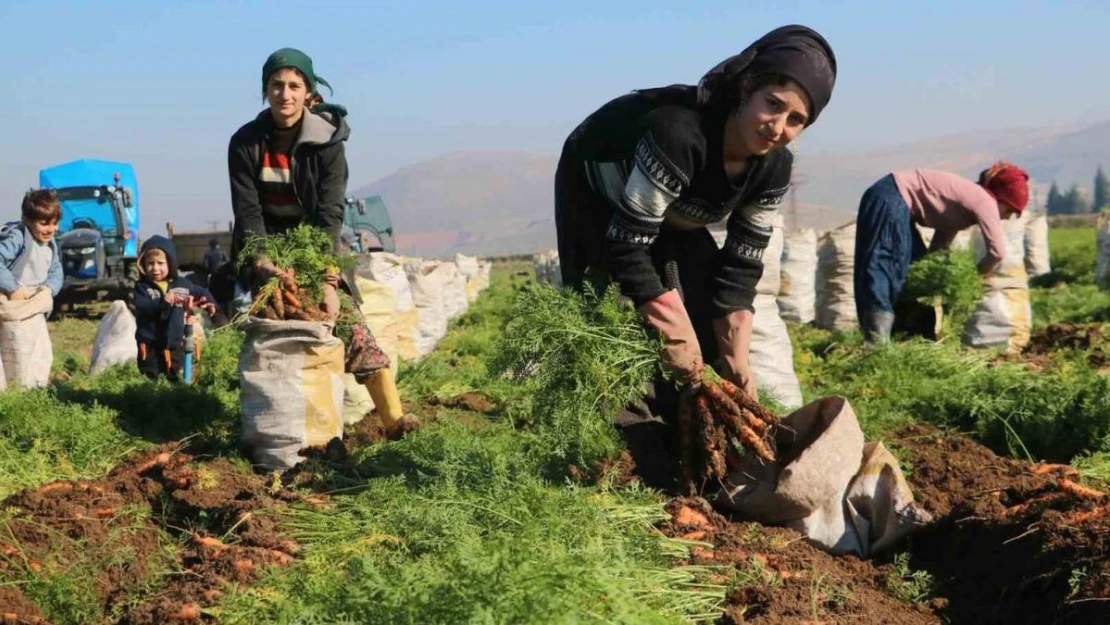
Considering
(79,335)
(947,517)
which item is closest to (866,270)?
(947,517)

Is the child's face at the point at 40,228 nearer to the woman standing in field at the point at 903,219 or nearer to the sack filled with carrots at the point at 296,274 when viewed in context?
the sack filled with carrots at the point at 296,274

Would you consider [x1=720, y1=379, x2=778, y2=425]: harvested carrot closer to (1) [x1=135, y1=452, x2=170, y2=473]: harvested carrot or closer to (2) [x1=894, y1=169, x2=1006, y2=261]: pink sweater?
(1) [x1=135, y1=452, x2=170, y2=473]: harvested carrot

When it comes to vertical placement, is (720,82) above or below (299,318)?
above

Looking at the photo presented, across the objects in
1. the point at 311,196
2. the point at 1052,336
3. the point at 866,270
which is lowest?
the point at 1052,336

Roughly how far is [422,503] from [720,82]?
1.75 m

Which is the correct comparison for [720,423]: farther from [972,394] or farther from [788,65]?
[972,394]

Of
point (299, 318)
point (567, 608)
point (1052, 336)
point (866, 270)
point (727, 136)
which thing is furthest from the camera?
point (1052, 336)

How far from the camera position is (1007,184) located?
8578mm

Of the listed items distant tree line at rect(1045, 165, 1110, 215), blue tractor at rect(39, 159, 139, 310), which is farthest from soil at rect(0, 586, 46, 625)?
distant tree line at rect(1045, 165, 1110, 215)

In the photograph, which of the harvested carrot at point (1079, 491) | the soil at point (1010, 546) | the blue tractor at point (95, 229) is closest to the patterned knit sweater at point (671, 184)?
the soil at point (1010, 546)

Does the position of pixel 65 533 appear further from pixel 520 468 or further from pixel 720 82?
pixel 720 82

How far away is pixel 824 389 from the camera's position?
7.49 metres

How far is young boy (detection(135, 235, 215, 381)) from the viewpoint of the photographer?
305 inches

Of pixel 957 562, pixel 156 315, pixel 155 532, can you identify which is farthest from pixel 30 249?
pixel 957 562
